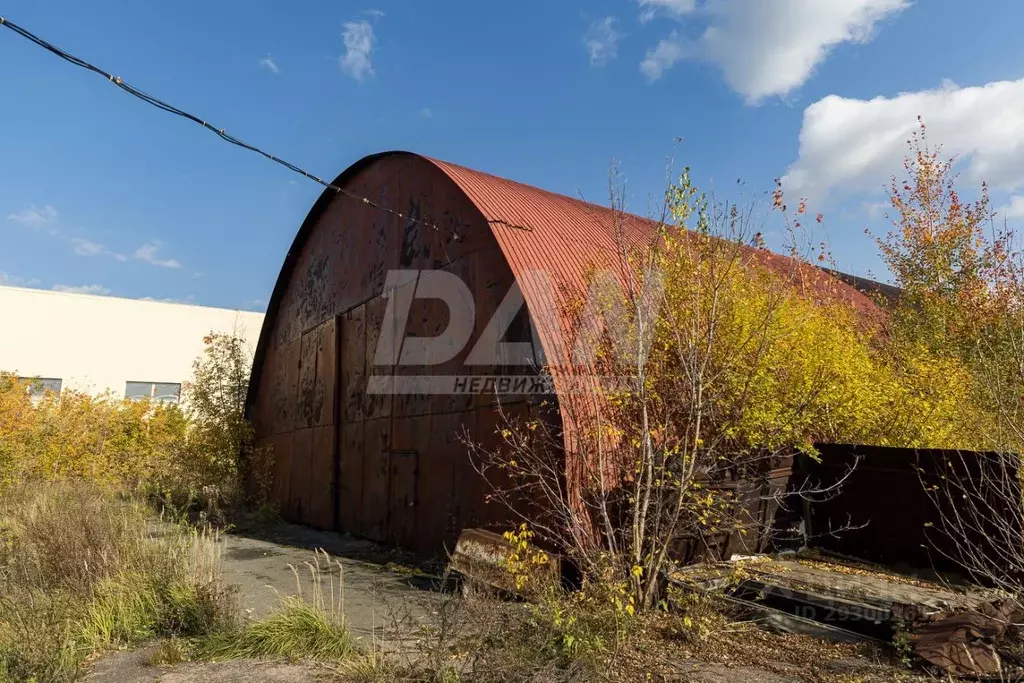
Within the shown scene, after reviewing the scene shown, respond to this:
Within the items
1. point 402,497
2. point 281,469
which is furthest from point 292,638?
point 281,469

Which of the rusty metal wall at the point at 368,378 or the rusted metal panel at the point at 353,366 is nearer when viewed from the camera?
the rusty metal wall at the point at 368,378

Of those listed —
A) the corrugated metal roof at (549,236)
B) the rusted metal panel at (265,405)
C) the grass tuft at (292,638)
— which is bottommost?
the grass tuft at (292,638)

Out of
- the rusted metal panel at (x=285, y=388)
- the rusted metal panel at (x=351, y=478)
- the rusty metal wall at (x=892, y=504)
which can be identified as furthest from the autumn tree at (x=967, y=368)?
the rusted metal panel at (x=285, y=388)

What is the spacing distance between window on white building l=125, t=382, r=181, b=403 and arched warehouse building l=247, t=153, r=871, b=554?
62.7ft

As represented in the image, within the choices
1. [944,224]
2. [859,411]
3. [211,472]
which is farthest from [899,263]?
[211,472]

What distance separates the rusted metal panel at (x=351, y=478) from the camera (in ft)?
45.4

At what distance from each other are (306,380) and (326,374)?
160 cm

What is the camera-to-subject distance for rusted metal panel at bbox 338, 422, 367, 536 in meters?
13.8

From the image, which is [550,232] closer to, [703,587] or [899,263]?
[703,587]

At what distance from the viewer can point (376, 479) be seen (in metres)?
13.1

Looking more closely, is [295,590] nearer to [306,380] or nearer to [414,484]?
[414,484]

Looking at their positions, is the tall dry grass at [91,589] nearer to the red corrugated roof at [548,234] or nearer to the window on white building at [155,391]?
the red corrugated roof at [548,234]

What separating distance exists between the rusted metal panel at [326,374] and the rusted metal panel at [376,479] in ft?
7.34

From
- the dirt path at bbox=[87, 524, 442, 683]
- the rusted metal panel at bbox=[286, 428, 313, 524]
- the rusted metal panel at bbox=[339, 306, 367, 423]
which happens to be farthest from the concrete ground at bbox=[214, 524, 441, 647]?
the rusted metal panel at bbox=[339, 306, 367, 423]
